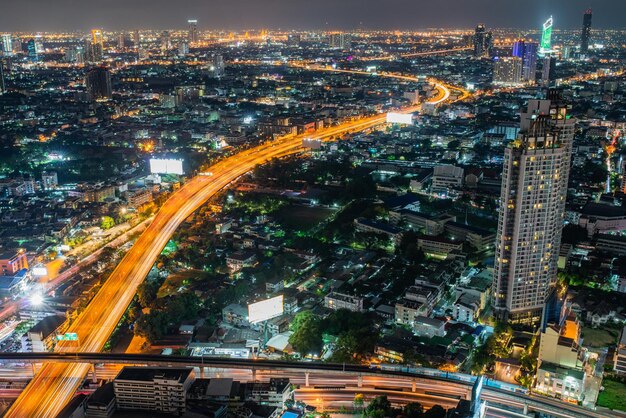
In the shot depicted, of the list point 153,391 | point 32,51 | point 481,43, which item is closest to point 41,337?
point 153,391

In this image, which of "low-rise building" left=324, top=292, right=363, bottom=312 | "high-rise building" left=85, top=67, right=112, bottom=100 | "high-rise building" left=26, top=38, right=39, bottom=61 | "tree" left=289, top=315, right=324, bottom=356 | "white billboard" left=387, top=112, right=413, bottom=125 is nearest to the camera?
"tree" left=289, top=315, right=324, bottom=356

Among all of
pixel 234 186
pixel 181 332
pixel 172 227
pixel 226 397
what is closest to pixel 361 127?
pixel 234 186

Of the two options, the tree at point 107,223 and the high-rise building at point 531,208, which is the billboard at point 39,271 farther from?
the high-rise building at point 531,208

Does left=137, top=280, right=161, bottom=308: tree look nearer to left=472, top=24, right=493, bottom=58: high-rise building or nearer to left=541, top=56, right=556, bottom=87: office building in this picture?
left=541, top=56, right=556, bottom=87: office building

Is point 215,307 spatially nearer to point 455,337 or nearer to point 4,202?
point 455,337

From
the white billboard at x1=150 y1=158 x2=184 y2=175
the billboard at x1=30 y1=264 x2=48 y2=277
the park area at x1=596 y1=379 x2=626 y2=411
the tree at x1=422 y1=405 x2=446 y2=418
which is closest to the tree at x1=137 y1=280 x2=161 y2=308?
the billboard at x1=30 y1=264 x2=48 y2=277


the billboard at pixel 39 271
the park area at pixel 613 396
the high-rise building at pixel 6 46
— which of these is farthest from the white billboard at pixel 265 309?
the high-rise building at pixel 6 46
